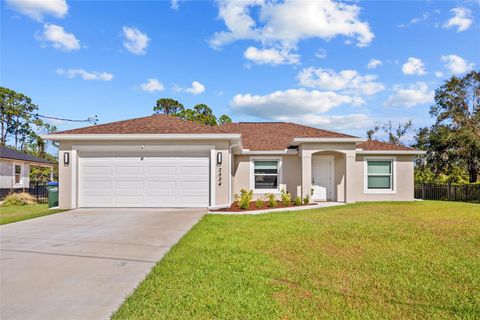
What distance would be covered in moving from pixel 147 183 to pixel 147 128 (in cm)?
243

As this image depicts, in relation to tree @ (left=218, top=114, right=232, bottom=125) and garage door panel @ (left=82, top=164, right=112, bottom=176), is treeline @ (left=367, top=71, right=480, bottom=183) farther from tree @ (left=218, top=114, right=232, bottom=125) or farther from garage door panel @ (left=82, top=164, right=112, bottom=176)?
tree @ (left=218, top=114, right=232, bottom=125)

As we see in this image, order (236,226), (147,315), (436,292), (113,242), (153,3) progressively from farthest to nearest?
(153,3)
(236,226)
(113,242)
(436,292)
(147,315)

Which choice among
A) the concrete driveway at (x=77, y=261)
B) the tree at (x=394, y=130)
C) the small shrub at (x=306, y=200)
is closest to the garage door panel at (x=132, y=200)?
the concrete driveway at (x=77, y=261)

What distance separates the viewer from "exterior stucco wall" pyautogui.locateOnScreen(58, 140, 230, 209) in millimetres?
11844

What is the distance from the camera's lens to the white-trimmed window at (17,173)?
22938mm

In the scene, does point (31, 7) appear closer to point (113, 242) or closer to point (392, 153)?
point (113, 242)

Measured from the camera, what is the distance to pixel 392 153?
15.2 m

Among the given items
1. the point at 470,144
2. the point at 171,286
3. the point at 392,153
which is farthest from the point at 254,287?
the point at 470,144

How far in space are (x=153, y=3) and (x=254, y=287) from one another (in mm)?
12888

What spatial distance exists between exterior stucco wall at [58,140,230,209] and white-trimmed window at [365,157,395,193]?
26.6ft

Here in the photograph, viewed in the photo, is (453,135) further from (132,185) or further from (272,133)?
(132,185)

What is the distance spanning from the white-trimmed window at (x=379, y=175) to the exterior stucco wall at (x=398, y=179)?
20 cm

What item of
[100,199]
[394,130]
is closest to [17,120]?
[100,199]

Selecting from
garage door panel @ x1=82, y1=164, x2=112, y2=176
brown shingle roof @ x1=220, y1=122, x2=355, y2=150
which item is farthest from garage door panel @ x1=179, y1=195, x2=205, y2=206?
brown shingle roof @ x1=220, y1=122, x2=355, y2=150
